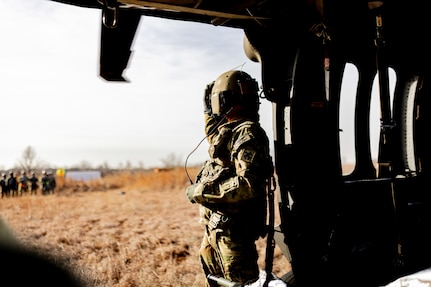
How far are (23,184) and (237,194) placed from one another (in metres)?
28.5

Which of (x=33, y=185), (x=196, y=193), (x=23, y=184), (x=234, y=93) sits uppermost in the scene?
(x=234, y=93)

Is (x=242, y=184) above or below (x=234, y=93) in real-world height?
below

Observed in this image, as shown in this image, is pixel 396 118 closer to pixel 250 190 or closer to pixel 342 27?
pixel 342 27

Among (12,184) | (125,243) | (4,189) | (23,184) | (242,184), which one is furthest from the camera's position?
(23,184)

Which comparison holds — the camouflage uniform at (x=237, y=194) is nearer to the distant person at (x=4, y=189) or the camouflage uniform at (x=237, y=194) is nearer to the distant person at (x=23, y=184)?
the distant person at (x=4, y=189)

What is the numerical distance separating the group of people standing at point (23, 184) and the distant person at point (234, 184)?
85.4ft

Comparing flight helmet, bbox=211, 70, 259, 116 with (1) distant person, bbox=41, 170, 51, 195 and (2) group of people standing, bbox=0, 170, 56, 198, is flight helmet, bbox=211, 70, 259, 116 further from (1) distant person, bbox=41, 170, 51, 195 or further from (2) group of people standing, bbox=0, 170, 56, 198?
(1) distant person, bbox=41, 170, 51, 195

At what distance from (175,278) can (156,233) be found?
360cm

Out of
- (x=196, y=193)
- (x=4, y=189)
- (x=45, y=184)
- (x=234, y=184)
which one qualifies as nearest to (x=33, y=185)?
(x=45, y=184)

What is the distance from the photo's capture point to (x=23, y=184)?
1090 inches

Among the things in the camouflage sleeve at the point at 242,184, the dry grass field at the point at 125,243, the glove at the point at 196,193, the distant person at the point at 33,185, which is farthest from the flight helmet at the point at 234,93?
the distant person at the point at 33,185

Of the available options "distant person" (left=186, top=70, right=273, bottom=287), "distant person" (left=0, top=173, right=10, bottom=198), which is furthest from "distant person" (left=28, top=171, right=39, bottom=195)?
"distant person" (left=186, top=70, right=273, bottom=287)


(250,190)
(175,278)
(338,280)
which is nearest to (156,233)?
(175,278)

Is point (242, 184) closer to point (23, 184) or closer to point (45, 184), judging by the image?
point (45, 184)
